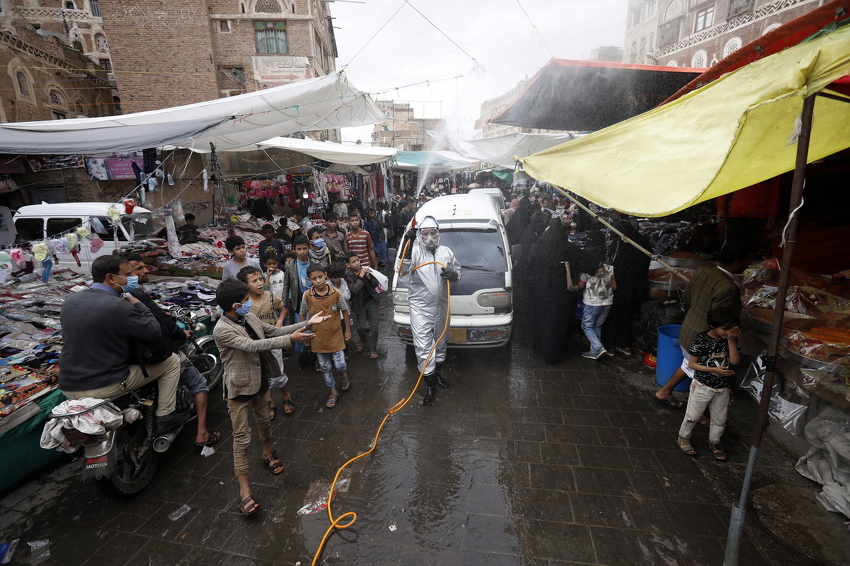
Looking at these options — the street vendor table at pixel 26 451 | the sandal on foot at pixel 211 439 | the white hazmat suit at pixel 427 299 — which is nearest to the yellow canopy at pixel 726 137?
the white hazmat suit at pixel 427 299

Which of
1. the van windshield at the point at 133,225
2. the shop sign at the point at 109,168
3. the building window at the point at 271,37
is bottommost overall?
the van windshield at the point at 133,225

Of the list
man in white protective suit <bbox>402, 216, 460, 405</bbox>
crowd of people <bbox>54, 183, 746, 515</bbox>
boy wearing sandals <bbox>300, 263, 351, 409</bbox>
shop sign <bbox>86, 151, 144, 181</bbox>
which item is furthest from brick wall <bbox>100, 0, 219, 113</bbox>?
man in white protective suit <bbox>402, 216, 460, 405</bbox>

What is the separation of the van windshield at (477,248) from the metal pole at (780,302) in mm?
3499

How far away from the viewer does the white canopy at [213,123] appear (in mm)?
→ 4711

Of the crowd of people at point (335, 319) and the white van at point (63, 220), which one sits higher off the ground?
the white van at point (63, 220)

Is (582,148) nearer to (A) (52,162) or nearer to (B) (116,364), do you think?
(B) (116,364)

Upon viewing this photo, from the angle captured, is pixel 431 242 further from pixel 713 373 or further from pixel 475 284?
pixel 713 373

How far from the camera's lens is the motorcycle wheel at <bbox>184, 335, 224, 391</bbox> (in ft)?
16.1

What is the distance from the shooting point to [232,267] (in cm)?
505

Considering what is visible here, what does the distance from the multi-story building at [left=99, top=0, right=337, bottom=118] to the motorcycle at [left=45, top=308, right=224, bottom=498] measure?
19.8 m

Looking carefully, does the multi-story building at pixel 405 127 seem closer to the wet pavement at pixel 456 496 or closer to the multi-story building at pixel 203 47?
→ the multi-story building at pixel 203 47

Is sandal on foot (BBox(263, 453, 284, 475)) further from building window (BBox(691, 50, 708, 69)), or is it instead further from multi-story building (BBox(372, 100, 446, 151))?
multi-story building (BBox(372, 100, 446, 151))

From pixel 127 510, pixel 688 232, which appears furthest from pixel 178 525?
pixel 688 232

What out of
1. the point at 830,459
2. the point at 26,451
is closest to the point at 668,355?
the point at 830,459
